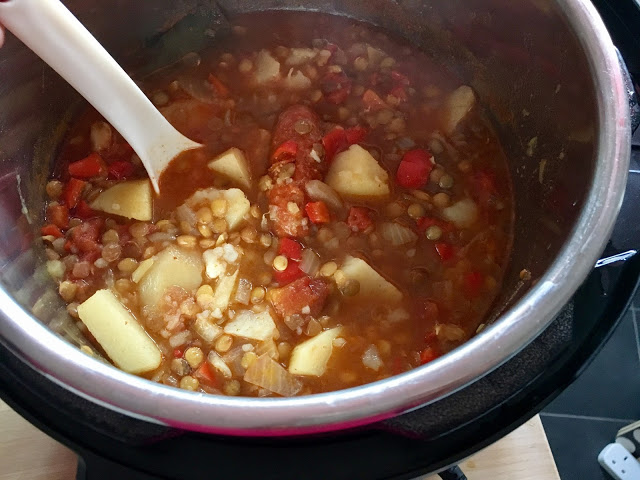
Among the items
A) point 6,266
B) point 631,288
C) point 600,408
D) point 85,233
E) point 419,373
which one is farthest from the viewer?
point 600,408

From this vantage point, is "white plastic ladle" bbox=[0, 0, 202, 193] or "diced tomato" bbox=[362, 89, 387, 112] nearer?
"white plastic ladle" bbox=[0, 0, 202, 193]

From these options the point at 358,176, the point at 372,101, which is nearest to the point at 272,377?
the point at 358,176

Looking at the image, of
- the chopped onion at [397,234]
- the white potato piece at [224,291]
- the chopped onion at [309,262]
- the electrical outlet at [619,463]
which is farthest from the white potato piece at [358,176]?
the electrical outlet at [619,463]

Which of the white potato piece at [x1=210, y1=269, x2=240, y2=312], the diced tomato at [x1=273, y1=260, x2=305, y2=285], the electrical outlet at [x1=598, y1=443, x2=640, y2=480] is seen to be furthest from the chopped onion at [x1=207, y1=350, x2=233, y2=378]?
the electrical outlet at [x1=598, y1=443, x2=640, y2=480]

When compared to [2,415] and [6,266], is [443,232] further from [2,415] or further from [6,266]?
[2,415]

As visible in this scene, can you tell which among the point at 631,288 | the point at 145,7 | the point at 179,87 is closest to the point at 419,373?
the point at 631,288

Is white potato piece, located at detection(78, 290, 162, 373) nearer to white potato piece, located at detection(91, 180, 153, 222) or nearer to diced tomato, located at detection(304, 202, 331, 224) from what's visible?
white potato piece, located at detection(91, 180, 153, 222)
